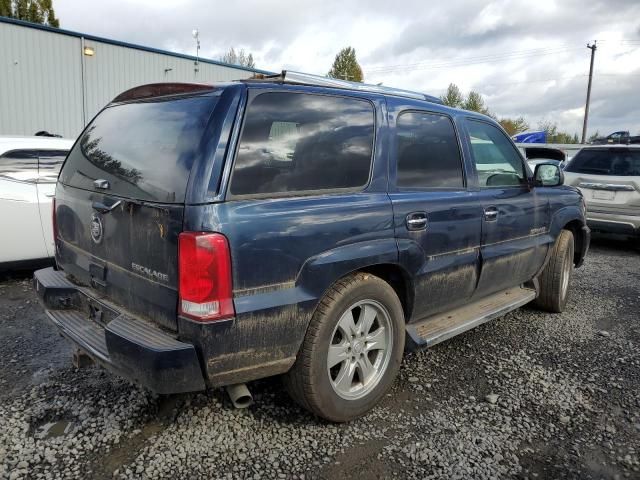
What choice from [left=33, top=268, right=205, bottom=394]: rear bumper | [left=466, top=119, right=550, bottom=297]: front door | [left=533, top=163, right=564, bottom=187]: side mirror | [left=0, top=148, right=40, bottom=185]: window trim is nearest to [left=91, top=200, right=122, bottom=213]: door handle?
[left=33, top=268, right=205, bottom=394]: rear bumper

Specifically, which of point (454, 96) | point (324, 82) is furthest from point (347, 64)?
point (324, 82)

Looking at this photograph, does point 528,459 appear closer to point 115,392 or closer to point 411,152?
point 411,152

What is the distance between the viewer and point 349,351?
2.85m

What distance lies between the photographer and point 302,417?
2949 millimetres

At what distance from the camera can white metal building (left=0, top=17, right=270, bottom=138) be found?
1218 centimetres

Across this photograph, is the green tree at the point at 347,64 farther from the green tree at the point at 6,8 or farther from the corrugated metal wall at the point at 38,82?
the corrugated metal wall at the point at 38,82

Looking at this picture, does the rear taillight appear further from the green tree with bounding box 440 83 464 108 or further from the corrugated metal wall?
the green tree with bounding box 440 83 464 108

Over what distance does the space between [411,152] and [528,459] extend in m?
1.86

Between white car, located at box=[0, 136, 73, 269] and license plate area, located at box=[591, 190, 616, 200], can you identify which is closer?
white car, located at box=[0, 136, 73, 269]

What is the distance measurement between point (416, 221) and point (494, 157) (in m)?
1.42

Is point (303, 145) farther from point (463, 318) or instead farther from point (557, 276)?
point (557, 276)

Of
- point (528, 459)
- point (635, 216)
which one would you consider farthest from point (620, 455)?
point (635, 216)

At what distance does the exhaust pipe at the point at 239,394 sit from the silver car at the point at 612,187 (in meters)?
7.48

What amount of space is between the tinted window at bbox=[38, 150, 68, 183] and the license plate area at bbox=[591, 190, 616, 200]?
7708 millimetres
